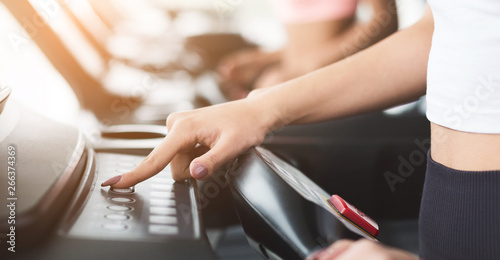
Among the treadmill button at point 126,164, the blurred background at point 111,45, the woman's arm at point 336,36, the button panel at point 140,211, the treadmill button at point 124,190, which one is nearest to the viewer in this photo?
the button panel at point 140,211

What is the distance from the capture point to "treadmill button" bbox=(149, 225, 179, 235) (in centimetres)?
60

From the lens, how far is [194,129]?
75cm

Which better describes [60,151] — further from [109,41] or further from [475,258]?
[109,41]

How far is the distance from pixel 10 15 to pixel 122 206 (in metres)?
0.56

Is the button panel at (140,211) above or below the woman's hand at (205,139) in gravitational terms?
below

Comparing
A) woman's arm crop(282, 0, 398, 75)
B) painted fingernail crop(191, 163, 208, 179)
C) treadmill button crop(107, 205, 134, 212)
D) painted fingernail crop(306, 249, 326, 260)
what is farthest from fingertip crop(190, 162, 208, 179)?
woman's arm crop(282, 0, 398, 75)

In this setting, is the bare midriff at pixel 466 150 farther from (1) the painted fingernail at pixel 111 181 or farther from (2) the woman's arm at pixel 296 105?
(1) the painted fingernail at pixel 111 181

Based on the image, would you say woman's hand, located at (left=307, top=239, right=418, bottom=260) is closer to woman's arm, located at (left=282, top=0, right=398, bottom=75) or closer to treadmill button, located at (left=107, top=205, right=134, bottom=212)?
treadmill button, located at (left=107, top=205, right=134, bottom=212)

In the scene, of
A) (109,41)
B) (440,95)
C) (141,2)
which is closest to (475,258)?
(440,95)

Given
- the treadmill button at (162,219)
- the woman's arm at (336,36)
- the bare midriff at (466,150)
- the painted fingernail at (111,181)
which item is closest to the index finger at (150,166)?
the painted fingernail at (111,181)

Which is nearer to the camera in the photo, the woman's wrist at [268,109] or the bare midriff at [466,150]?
the bare midriff at [466,150]

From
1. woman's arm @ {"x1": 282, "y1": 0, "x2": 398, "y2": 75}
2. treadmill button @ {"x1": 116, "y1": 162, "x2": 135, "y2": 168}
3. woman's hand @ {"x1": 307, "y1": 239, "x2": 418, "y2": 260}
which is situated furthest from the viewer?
woman's arm @ {"x1": 282, "y1": 0, "x2": 398, "y2": 75}

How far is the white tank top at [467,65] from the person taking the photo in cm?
66

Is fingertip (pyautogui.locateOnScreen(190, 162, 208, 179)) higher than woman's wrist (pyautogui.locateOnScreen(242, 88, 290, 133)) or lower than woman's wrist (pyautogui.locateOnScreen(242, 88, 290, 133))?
lower
